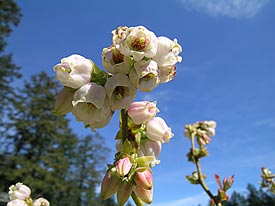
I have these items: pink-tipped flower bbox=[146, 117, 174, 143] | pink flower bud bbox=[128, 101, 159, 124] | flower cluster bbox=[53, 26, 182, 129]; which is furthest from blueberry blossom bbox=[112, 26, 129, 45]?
pink-tipped flower bbox=[146, 117, 174, 143]

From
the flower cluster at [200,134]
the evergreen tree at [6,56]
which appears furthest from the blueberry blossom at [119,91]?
the evergreen tree at [6,56]

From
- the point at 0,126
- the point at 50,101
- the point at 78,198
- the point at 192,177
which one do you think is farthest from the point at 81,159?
the point at 192,177

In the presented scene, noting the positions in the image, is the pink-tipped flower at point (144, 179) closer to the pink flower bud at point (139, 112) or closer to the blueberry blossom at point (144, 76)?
A: the pink flower bud at point (139, 112)

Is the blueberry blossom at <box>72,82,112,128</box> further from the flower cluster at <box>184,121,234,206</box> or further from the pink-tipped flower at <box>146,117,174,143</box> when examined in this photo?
the flower cluster at <box>184,121,234,206</box>

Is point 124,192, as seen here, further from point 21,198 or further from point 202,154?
point 202,154

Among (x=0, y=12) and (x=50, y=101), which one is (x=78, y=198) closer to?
(x=50, y=101)

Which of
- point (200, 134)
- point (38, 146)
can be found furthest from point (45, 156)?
point (200, 134)

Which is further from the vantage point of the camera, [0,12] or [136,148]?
[0,12]
